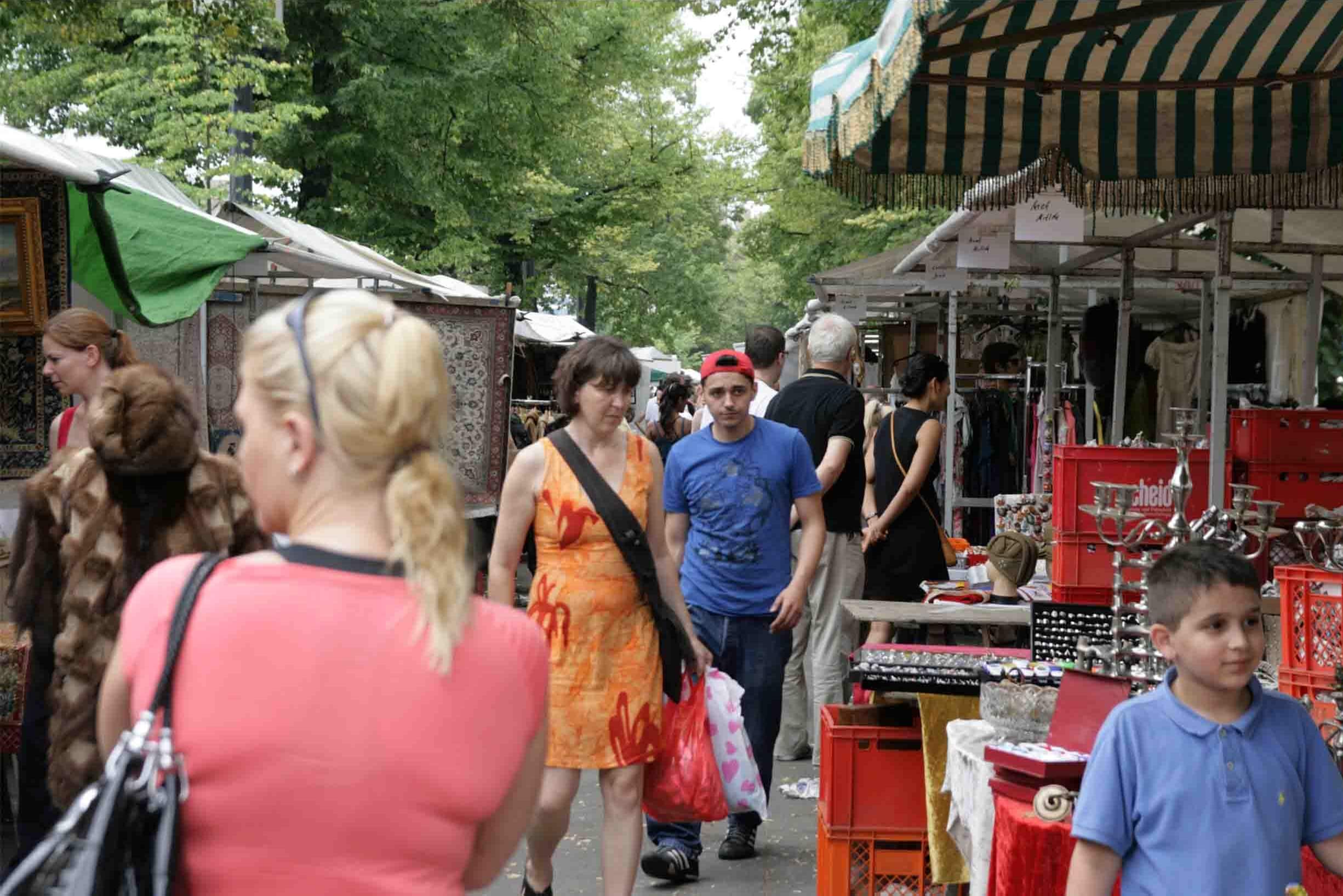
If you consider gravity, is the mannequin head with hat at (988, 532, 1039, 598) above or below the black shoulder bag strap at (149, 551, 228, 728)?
below

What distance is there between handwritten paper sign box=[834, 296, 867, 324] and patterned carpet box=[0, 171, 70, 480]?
317 inches

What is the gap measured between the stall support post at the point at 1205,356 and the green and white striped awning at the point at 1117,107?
1.98 meters

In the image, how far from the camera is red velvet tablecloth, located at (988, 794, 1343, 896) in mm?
4156

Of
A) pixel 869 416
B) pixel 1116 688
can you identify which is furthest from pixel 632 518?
pixel 869 416

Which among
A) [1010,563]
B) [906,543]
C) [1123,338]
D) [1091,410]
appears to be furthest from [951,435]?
[1010,563]

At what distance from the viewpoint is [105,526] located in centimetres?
466

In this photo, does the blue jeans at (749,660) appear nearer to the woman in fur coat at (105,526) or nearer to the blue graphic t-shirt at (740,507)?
the blue graphic t-shirt at (740,507)

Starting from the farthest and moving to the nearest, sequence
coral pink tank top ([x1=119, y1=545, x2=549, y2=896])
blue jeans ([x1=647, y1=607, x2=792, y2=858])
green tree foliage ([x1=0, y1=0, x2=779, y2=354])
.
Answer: green tree foliage ([x1=0, y1=0, x2=779, y2=354]) < blue jeans ([x1=647, y1=607, x2=792, y2=858]) < coral pink tank top ([x1=119, y1=545, x2=549, y2=896])

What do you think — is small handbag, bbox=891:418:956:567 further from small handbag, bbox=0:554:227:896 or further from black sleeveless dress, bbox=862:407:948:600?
small handbag, bbox=0:554:227:896

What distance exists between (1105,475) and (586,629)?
109 inches

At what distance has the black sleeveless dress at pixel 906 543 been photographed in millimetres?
8836

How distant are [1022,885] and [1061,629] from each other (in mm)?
1617

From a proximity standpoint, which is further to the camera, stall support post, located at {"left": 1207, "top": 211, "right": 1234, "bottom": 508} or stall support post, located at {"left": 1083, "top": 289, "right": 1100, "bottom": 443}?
stall support post, located at {"left": 1083, "top": 289, "right": 1100, "bottom": 443}

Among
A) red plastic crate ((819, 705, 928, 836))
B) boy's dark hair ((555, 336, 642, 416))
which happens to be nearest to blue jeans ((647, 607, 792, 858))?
red plastic crate ((819, 705, 928, 836))
